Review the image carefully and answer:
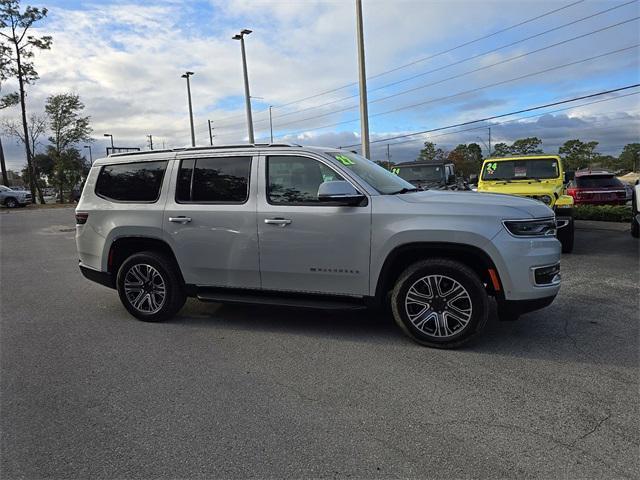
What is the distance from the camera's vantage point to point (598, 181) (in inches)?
628

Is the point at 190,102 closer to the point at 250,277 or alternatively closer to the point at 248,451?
the point at 250,277

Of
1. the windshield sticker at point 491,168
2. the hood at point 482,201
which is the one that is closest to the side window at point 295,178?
the hood at point 482,201

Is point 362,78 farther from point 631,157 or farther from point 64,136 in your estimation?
point 631,157

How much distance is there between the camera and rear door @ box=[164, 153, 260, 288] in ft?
16.2

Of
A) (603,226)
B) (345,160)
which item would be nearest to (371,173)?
(345,160)

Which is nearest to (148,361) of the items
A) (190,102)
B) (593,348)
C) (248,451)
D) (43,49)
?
(248,451)

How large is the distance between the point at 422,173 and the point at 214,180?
8.25 metres

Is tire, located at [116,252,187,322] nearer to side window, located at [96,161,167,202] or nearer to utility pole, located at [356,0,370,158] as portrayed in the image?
side window, located at [96,161,167,202]

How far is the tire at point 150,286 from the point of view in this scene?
5359 mm

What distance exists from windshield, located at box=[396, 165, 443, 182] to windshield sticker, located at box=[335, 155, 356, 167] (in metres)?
7.49

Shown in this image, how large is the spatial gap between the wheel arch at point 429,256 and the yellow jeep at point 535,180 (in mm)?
5353

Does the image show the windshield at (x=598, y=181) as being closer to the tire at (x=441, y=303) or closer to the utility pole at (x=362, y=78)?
the utility pole at (x=362, y=78)

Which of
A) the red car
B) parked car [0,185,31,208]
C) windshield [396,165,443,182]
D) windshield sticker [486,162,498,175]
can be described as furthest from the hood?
parked car [0,185,31,208]

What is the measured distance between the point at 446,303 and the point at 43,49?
39902 millimetres
